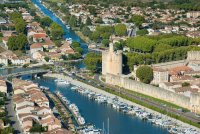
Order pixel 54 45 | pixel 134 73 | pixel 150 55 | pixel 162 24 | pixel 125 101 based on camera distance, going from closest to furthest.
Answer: pixel 125 101
pixel 134 73
pixel 150 55
pixel 54 45
pixel 162 24

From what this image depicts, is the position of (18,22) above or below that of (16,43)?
above

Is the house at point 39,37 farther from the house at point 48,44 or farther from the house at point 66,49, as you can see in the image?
the house at point 66,49

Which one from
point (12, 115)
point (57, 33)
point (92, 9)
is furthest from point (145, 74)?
point (92, 9)

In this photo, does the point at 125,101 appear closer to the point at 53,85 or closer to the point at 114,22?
the point at 53,85

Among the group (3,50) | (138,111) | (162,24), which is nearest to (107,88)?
(138,111)

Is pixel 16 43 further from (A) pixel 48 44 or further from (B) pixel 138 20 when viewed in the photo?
(B) pixel 138 20
